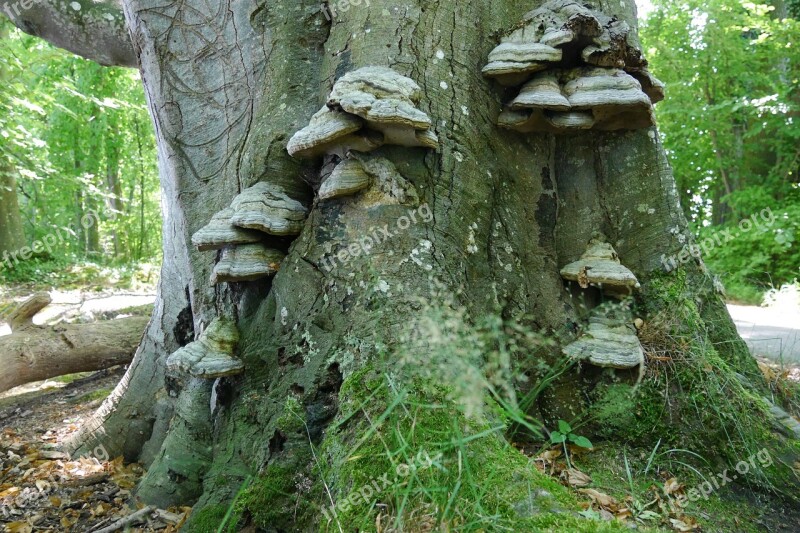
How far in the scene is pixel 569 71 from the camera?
121 inches

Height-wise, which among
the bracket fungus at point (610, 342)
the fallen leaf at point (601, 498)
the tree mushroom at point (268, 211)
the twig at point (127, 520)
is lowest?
the twig at point (127, 520)

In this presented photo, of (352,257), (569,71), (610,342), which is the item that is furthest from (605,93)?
(352,257)

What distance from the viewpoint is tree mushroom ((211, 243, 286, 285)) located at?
2.76m

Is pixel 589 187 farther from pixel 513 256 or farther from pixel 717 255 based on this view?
pixel 717 255

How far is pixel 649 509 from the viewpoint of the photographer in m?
2.41

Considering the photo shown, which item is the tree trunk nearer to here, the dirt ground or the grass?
the grass

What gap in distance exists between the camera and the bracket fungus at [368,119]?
2.37m

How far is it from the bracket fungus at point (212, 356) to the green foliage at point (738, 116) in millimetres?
13239

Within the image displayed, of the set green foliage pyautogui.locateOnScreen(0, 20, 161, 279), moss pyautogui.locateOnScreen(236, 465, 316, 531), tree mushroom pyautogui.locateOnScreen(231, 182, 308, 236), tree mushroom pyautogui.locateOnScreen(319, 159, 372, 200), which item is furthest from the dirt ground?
green foliage pyautogui.locateOnScreen(0, 20, 161, 279)

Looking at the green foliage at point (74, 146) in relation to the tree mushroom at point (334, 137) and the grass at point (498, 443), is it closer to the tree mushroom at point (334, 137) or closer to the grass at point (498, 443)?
the tree mushroom at point (334, 137)

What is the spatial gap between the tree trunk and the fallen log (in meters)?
2.17

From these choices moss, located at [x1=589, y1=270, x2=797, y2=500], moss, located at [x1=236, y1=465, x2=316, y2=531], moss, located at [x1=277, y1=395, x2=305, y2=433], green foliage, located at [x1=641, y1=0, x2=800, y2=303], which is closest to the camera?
moss, located at [x1=236, y1=465, x2=316, y2=531]

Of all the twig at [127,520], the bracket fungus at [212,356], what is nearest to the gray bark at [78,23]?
the bracket fungus at [212,356]

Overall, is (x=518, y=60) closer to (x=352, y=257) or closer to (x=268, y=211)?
(x=352, y=257)
